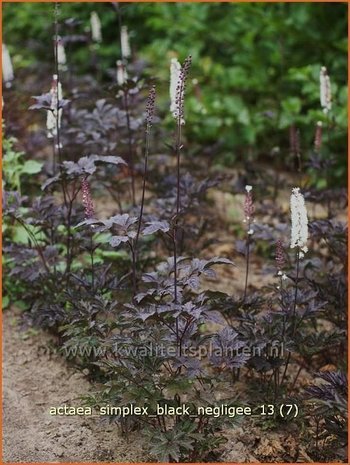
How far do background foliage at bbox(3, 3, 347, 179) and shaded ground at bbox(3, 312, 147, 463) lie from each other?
2.42m

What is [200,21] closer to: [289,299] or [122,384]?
[289,299]

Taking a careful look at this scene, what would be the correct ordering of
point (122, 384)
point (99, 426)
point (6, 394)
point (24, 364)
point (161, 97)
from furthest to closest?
point (161, 97)
point (24, 364)
point (6, 394)
point (99, 426)
point (122, 384)

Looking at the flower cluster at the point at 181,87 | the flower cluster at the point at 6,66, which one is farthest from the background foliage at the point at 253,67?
the flower cluster at the point at 181,87

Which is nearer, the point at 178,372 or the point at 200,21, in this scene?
the point at 178,372

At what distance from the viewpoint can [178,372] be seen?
2.75 m

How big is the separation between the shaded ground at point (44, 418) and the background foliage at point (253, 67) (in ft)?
7.95

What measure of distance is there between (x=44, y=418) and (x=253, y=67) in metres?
3.91

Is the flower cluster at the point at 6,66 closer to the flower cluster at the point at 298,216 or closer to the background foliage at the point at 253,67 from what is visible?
the background foliage at the point at 253,67

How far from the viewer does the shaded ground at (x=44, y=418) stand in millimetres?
2938

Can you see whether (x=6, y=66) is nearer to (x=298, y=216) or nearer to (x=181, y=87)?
(x=181, y=87)

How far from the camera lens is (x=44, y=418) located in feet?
10.4

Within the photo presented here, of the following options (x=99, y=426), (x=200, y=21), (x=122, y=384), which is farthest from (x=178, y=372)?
(x=200, y=21)

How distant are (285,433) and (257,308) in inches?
22.3

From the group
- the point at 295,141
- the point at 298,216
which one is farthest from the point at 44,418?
the point at 295,141
